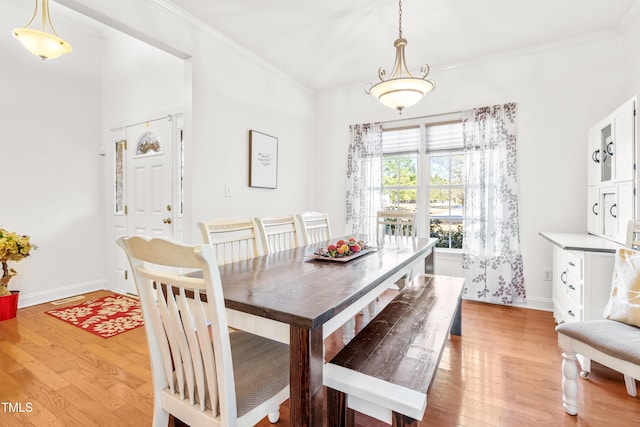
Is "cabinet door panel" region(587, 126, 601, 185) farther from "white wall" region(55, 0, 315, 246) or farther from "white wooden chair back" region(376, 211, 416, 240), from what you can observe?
"white wall" region(55, 0, 315, 246)

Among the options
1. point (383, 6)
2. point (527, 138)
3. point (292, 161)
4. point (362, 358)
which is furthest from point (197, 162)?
point (527, 138)

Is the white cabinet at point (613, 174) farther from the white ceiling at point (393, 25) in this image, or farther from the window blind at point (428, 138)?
the window blind at point (428, 138)

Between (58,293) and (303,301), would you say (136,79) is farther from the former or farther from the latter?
(303,301)

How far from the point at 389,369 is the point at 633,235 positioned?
1.80 m

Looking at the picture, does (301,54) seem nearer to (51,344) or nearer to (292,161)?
(292,161)

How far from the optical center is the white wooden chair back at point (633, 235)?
1801 millimetres

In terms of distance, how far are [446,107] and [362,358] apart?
129 inches

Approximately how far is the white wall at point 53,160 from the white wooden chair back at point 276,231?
285 cm

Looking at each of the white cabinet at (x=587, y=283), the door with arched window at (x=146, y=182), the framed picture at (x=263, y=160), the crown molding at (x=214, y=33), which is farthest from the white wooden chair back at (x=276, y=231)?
the white cabinet at (x=587, y=283)

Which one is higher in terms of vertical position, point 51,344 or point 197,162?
point 197,162

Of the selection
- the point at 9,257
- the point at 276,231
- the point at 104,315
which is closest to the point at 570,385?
the point at 276,231

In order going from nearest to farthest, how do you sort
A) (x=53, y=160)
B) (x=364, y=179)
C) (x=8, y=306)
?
(x=8, y=306) → (x=53, y=160) → (x=364, y=179)

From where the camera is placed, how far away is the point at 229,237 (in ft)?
6.54

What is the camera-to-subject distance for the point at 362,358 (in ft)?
4.17
